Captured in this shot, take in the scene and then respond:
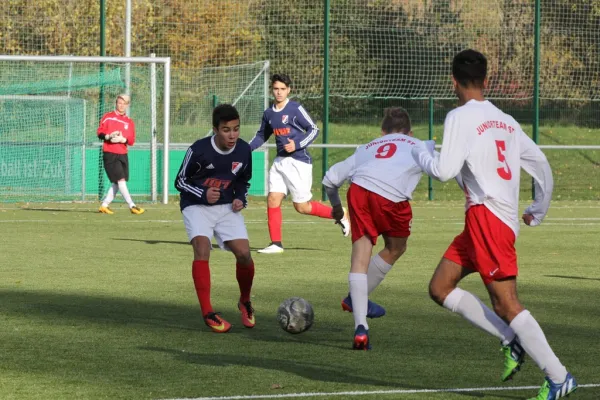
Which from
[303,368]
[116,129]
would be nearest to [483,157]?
[303,368]

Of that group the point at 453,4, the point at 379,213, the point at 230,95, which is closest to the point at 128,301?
the point at 379,213

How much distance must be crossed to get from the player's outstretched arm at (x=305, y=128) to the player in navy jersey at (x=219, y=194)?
16.0 feet

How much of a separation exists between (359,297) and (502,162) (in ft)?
6.15

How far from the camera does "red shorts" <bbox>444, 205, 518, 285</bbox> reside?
569 cm

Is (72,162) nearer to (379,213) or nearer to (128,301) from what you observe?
(128,301)

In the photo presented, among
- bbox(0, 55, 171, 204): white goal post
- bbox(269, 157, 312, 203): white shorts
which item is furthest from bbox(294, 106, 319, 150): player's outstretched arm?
bbox(0, 55, 171, 204): white goal post

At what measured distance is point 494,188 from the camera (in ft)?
18.8

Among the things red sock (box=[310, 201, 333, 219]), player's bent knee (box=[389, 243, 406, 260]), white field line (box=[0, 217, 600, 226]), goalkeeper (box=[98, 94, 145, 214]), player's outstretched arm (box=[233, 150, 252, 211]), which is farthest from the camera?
goalkeeper (box=[98, 94, 145, 214])

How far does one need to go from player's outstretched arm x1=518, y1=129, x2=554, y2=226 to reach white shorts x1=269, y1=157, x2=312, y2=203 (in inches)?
293

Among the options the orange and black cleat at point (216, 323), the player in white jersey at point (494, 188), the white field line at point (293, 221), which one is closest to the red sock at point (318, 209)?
the white field line at point (293, 221)

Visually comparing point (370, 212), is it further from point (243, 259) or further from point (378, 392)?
point (378, 392)

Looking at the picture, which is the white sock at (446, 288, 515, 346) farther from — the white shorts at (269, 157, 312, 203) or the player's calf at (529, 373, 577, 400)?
the white shorts at (269, 157, 312, 203)

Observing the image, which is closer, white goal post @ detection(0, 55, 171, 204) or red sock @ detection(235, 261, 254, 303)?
red sock @ detection(235, 261, 254, 303)

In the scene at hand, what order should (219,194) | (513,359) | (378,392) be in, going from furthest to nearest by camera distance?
(219,194) → (378,392) → (513,359)
